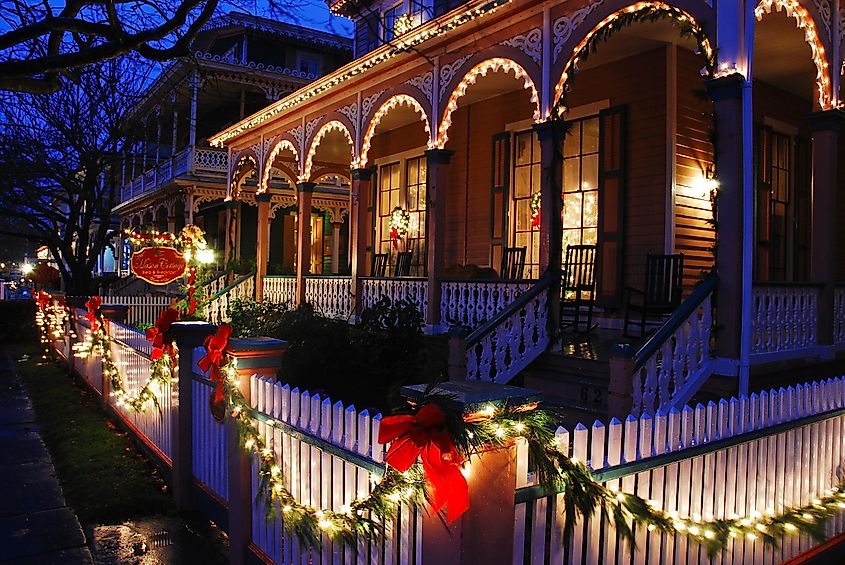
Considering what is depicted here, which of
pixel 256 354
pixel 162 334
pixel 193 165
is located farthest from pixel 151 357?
pixel 193 165

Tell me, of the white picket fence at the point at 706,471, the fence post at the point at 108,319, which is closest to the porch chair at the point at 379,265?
the fence post at the point at 108,319

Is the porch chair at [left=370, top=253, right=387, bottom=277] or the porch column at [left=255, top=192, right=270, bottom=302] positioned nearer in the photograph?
the porch chair at [left=370, top=253, right=387, bottom=277]

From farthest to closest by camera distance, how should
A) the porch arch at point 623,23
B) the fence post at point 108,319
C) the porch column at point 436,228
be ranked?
1. the porch column at point 436,228
2. the fence post at point 108,319
3. the porch arch at point 623,23

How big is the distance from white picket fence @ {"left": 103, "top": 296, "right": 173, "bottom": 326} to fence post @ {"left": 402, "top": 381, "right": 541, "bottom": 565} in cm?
1569

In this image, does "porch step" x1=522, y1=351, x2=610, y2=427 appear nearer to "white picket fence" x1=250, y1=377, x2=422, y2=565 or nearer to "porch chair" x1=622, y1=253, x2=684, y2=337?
"porch chair" x1=622, y1=253, x2=684, y2=337

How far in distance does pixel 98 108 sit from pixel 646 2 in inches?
557

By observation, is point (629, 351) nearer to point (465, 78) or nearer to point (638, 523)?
point (638, 523)

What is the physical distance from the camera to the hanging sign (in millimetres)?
9203

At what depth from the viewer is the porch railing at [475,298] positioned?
8.38 m

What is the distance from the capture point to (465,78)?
9.19 m

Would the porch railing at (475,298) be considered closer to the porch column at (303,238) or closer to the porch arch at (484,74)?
the porch arch at (484,74)

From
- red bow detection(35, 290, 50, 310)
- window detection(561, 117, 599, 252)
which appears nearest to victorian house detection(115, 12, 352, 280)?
red bow detection(35, 290, 50, 310)

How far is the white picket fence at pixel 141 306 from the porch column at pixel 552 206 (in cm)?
1193

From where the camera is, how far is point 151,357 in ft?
19.4
